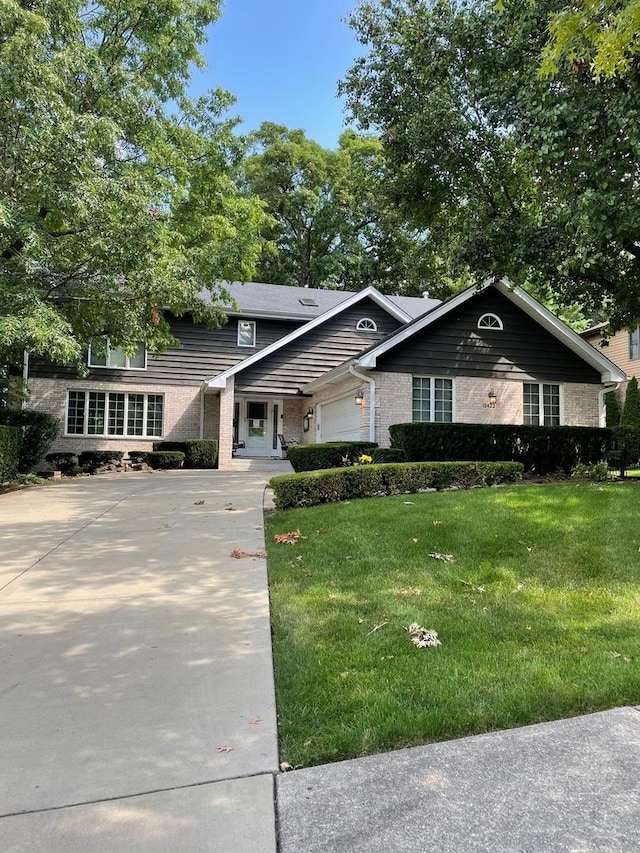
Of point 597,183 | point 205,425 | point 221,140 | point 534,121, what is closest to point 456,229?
point 534,121

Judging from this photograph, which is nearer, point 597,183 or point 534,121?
point 597,183

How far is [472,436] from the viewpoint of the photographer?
1298 centimetres

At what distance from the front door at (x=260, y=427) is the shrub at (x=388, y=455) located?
905cm

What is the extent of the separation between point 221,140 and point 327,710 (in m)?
16.8

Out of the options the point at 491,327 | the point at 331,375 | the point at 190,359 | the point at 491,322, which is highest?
the point at 491,322

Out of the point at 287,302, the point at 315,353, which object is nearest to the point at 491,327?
the point at 315,353

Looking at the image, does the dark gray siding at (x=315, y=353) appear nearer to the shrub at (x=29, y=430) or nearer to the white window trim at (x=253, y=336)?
the white window trim at (x=253, y=336)

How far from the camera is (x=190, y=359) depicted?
66.7 ft

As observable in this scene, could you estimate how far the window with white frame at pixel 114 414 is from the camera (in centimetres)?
1933

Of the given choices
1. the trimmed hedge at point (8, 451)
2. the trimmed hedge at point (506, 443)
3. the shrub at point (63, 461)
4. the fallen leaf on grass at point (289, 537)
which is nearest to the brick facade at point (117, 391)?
the shrub at point (63, 461)

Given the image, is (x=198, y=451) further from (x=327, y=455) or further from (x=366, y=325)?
(x=366, y=325)

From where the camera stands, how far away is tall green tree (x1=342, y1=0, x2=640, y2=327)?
8.50 metres

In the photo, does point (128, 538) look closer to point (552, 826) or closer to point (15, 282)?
point (552, 826)

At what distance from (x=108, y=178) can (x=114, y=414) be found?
9.39 meters
